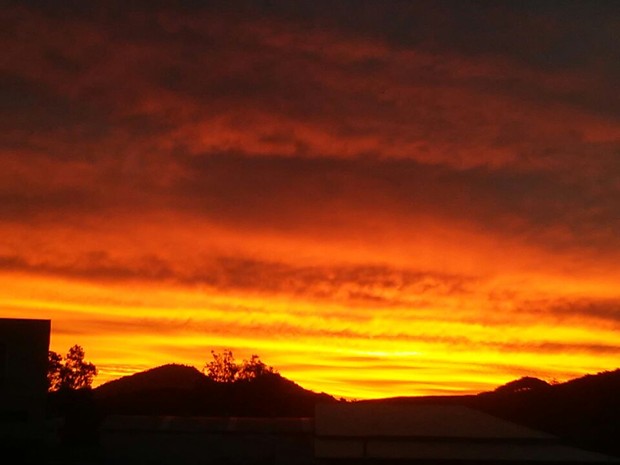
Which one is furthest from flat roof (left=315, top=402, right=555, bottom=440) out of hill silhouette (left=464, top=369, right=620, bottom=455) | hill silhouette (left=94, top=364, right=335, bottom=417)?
hill silhouette (left=94, top=364, right=335, bottom=417)

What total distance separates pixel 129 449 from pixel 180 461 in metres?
2.76

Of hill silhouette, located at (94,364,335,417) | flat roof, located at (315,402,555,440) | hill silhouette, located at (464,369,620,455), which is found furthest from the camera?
hill silhouette, located at (94,364,335,417)

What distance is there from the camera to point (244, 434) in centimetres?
4206

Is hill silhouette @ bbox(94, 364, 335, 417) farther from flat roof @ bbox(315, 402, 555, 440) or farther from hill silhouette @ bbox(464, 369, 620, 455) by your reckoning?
flat roof @ bbox(315, 402, 555, 440)

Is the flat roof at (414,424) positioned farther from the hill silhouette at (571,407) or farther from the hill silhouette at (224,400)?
the hill silhouette at (224,400)

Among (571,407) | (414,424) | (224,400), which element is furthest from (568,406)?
(414,424)

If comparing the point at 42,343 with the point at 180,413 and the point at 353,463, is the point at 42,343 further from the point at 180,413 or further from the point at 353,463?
→ the point at 180,413

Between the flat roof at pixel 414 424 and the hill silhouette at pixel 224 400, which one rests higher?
the hill silhouette at pixel 224 400

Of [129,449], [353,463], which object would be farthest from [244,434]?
[353,463]

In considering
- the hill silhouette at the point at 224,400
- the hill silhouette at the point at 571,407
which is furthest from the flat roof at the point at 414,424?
the hill silhouette at the point at 224,400

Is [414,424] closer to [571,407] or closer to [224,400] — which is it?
[571,407]

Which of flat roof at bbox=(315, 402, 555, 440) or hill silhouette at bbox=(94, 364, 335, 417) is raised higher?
Result: hill silhouette at bbox=(94, 364, 335, 417)

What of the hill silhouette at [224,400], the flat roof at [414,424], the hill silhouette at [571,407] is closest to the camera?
the flat roof at [414,424]

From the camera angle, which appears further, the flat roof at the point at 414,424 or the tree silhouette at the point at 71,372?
the tree silhouette at the point at 71,372
